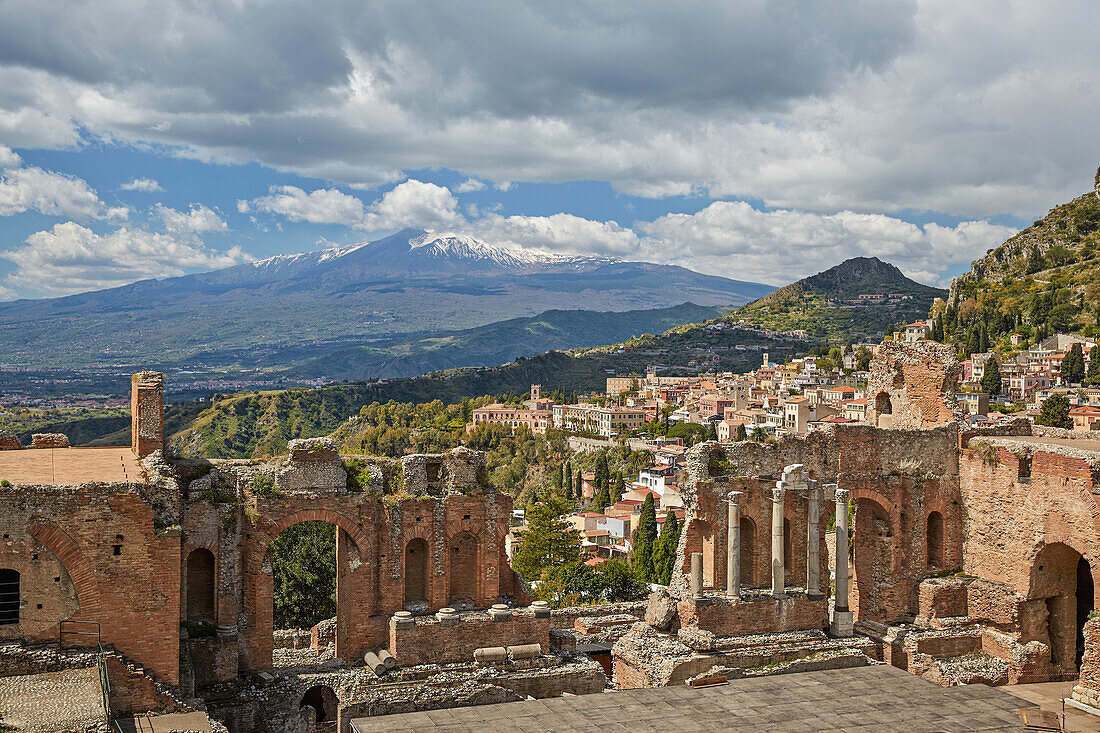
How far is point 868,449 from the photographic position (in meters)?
30.3

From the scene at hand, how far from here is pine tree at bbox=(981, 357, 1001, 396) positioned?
314ft

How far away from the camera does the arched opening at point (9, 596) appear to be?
65.2 feet

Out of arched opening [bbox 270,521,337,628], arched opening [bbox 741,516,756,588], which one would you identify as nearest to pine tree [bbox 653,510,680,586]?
arched opening [bbox 270,521,337,628]

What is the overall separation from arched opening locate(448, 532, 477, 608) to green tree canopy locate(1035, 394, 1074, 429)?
57.3m

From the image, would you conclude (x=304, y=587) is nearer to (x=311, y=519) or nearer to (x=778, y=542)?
(x=311, y=519)

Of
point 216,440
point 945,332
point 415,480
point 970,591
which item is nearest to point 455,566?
point 415,480

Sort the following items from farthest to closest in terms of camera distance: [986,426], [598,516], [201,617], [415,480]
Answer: [598,516], [986,426], [415,480], [201,617]

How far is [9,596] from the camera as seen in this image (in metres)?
20.0

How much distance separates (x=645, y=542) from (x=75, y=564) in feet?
146

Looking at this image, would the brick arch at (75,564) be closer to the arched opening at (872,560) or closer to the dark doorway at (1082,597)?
the arched opening at (872,560)

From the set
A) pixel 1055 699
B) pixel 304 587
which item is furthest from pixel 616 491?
pixel 1055 699

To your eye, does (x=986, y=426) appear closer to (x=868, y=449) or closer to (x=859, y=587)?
(x=868, y=449)

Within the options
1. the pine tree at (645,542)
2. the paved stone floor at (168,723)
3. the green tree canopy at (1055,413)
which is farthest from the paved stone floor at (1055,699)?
the green tree canopy at (1055,413)

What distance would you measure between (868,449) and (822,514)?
2.70 metres
